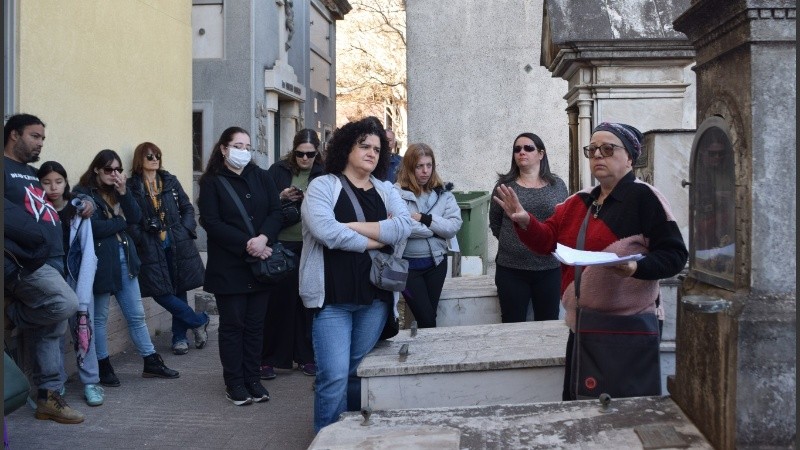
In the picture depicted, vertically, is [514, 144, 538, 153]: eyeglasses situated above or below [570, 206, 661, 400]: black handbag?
above

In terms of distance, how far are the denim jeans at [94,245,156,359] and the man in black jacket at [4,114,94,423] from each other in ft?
2.82

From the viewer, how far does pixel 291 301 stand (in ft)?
24.9

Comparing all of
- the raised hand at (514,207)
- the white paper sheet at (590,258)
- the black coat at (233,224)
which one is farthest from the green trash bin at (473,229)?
the white paper sheet at (590,258)

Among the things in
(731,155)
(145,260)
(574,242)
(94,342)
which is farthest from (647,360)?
(145,260)

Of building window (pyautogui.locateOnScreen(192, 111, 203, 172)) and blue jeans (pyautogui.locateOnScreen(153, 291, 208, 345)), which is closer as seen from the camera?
blue jeans (pyautogui.locateOnScreen(153, 291, 208, 345))

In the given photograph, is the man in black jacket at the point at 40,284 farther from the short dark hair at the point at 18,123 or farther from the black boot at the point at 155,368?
the black boot at the point at 155,368

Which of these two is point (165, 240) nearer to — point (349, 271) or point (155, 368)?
point (155, 368)

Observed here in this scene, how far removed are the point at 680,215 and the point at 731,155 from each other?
85.6 inches

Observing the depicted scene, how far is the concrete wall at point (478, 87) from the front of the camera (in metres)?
13.7

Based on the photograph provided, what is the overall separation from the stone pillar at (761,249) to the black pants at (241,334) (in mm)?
3763

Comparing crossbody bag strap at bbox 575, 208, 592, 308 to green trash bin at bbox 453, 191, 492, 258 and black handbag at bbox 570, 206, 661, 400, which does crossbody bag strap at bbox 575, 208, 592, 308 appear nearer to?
black handbag at bbox 570, 206, 661, 400

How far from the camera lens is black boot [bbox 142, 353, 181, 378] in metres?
7.66

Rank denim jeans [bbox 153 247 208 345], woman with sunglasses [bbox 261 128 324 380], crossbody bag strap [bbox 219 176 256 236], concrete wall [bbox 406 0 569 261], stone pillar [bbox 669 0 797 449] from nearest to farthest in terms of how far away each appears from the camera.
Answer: stone pillar [bbox 669 0 797 449]
crossbody bag strap [bbox 219 176 256 236]
woman with sunglasses [bbox 261 128 324 380]
denim jeans [bbox 153 247 208 345]
concrete wall [bbox 406 0 569 261]

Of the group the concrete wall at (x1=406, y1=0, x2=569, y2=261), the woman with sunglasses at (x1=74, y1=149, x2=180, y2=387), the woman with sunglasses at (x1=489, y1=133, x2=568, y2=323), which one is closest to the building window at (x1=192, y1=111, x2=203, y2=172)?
the concrete wall at (x1=406, y1=0, x2=569, y2=261)
